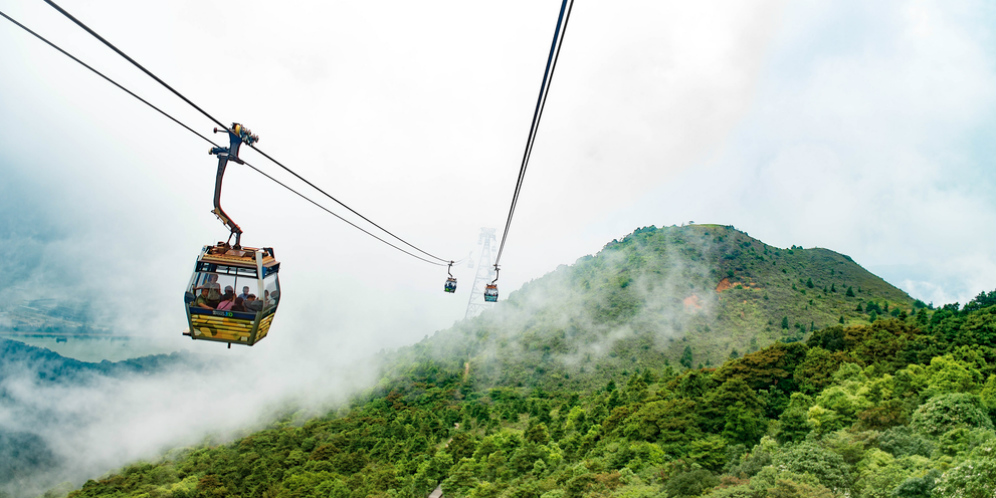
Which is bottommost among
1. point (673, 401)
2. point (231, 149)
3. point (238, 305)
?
point (673, 401)

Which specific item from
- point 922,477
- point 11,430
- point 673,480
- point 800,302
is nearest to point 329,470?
point 673,480

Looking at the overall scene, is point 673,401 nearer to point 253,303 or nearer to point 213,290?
point 253,303

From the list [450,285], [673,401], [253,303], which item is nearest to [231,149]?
[253,303]

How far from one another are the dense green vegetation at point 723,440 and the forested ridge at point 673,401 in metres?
0.20

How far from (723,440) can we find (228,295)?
1700 inches

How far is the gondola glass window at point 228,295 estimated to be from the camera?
13930mm

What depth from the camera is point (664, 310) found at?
12900 cm

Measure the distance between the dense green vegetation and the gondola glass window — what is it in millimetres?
26719

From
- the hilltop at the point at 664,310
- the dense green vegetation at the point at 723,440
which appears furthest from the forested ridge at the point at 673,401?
the hilltop at the point at 664,310

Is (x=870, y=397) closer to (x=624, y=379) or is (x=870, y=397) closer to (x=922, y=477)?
(x=922, y=477)

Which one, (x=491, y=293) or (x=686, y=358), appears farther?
(x=686, y=358)

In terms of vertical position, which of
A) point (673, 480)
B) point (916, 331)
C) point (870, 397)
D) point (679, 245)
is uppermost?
point (679, 245)

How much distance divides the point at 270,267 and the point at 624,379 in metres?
95.9

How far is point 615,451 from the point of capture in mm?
46969
